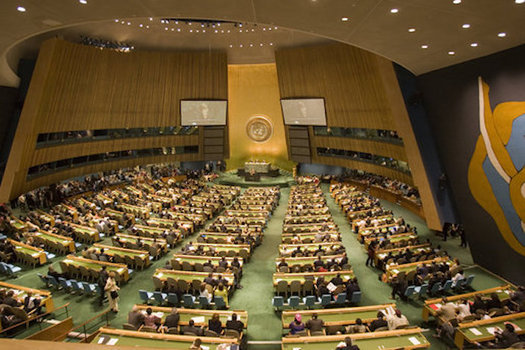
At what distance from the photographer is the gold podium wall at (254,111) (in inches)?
1342

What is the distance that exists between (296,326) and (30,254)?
1129 cm

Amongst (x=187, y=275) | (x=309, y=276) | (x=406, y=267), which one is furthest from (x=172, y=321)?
(x=406, y=267)

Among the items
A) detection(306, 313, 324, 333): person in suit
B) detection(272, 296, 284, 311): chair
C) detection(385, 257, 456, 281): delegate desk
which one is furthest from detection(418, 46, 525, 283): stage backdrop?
detection(272, 296, 284, 311): chair

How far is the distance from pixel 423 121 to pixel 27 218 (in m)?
19.9

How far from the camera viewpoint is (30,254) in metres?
12.8

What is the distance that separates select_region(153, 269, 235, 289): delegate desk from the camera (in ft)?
35.4

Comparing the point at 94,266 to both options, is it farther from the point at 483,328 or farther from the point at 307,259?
the point at 483,328

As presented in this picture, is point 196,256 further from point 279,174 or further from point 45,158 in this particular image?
point 279,174

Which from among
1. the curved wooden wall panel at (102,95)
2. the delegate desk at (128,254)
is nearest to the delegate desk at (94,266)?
the delegate desk at (128,254)

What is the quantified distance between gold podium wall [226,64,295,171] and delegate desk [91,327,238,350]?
28537mm

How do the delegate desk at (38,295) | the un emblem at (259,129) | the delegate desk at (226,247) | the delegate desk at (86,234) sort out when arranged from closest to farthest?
1. the delegate desk at (38,295)
2. the delegate desk at (226,247)
3. the delegate desk at (86,234)
4. the un emblem at (259,129)

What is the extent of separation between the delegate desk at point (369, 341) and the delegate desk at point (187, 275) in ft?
13.4

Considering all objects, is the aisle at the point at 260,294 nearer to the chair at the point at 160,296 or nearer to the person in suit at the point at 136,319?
the chair at the point at 160,296

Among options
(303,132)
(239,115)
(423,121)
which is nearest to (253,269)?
(423,121)
